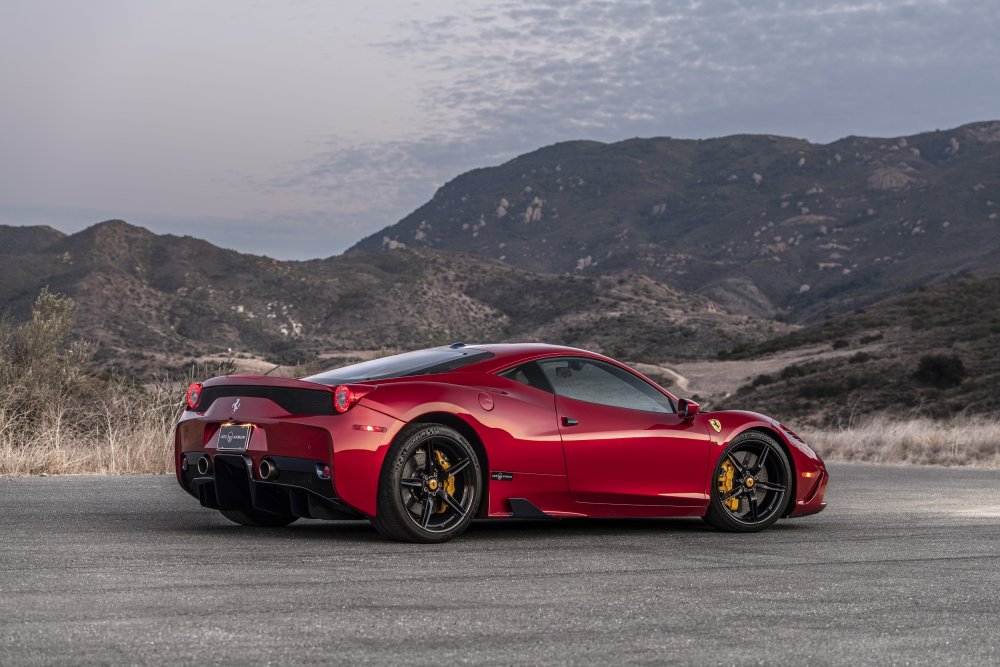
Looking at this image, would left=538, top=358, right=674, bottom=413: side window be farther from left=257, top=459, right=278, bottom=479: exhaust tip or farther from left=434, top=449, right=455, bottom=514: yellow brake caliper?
left=257, top=459, right=278, bottom=479: exhaust tip

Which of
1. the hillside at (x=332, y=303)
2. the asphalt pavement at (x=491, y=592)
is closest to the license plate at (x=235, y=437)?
the asphalt pavement at (x=491, y=592)

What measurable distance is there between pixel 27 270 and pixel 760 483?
104 meters

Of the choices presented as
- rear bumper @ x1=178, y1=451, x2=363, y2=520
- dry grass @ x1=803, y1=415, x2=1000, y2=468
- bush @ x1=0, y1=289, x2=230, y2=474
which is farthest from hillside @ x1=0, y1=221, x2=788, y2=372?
rear bumper @ x1=178, y1=451, x2=363, y2=520

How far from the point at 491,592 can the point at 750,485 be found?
393 centimetres

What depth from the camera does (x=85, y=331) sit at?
255 ft

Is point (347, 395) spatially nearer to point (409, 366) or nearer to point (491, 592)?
point (409, 366)

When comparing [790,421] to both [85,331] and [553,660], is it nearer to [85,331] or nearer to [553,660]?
[553,660]

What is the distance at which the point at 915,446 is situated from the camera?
2380 centimetres

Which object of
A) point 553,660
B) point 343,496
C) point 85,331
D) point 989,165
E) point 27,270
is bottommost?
point 553,660

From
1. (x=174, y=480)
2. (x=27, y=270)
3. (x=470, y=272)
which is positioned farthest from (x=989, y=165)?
(x=174, y=480)

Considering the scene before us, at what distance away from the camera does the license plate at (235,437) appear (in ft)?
27.7

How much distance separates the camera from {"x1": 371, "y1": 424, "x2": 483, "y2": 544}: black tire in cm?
817

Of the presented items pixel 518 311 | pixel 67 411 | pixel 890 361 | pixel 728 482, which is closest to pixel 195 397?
pixel 728 482

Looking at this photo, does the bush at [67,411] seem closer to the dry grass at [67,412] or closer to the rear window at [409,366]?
the dry grass at [67,412]
